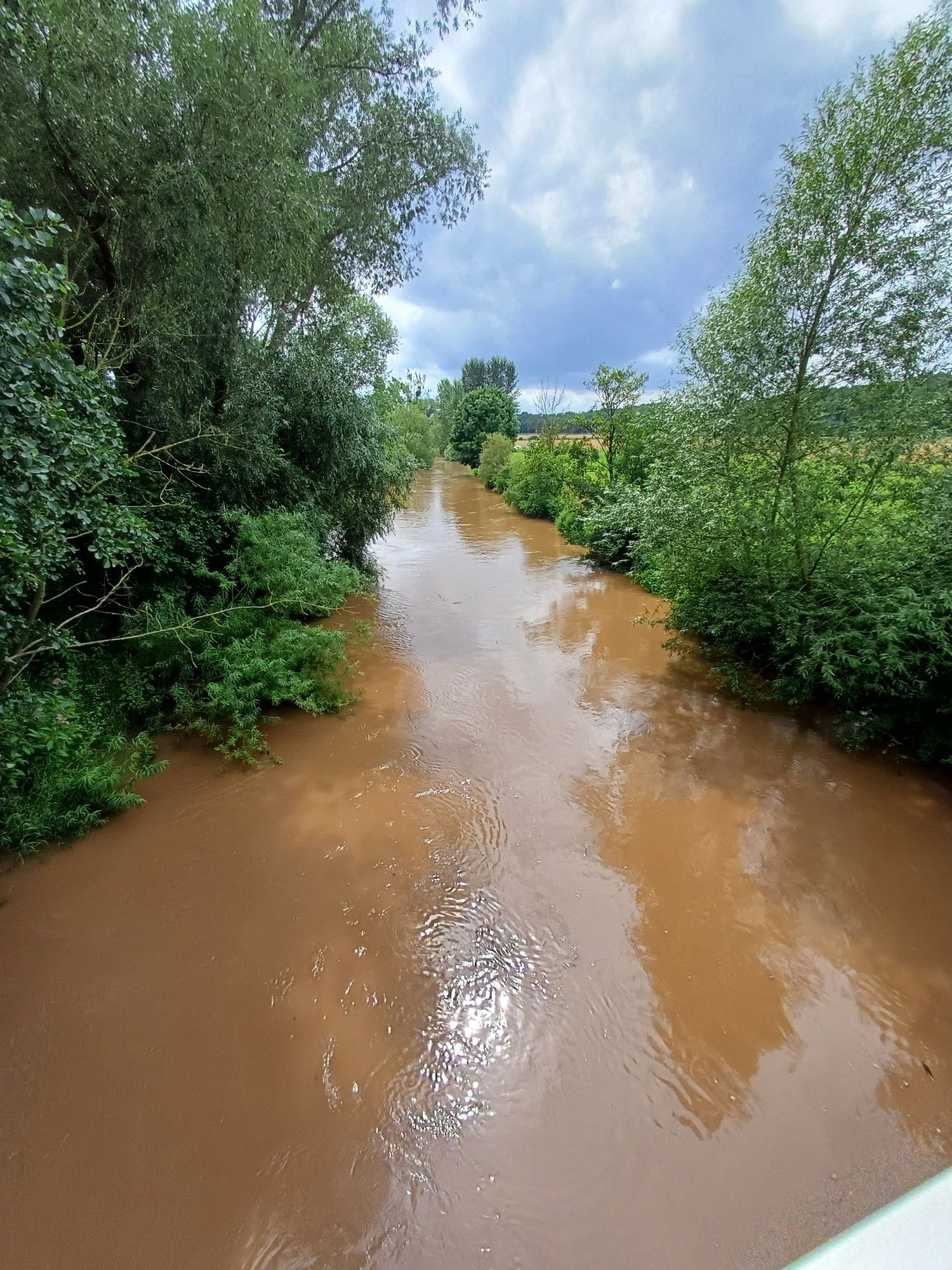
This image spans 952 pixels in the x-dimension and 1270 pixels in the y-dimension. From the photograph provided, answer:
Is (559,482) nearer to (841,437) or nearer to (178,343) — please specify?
(841,437)

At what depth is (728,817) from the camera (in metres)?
4.18

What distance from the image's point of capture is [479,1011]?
9.22ft

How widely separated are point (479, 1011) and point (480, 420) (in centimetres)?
3952

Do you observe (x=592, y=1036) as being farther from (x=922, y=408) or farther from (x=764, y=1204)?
(x=922, y=408)

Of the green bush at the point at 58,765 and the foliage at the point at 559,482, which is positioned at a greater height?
the foliage at the point at 559,482

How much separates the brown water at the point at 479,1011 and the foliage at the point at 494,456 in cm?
2288

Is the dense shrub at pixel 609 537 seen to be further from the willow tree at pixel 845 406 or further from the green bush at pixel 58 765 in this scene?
the green bush at pixel 58 765

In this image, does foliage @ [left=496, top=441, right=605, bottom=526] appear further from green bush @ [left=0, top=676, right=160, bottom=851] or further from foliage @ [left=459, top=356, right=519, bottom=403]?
foliage @ [left=459, top=356, right=519, bottom=403]

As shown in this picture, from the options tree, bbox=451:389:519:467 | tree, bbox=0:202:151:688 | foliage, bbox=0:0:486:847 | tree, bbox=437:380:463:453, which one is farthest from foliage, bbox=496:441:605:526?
tree, bbox=437:380:463:453

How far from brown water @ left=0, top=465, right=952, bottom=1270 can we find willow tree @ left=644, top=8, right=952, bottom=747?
1.42 m

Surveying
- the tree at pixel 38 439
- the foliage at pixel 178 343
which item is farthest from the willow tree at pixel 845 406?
the tree at pixel 38 439

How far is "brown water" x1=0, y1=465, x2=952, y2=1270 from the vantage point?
204 cm

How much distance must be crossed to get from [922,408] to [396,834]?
6057 millimetres

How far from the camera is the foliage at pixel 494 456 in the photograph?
2564 cm
